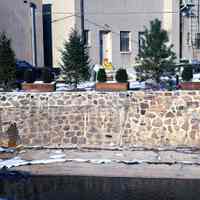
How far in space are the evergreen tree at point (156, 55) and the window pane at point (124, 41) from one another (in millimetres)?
23844

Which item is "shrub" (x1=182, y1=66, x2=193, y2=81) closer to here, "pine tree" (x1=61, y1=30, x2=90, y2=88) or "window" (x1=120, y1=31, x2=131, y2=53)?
"pine tree" (x1=61, y1=30, x2=90, y2=88)

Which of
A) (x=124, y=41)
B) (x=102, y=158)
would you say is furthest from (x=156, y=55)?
(x=124, y=41)

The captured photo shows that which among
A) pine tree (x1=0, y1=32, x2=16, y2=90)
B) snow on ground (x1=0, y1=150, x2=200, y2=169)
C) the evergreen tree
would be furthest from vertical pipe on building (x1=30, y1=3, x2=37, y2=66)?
snow on ground (x1=0, y1=150, x2=200, y2=169)

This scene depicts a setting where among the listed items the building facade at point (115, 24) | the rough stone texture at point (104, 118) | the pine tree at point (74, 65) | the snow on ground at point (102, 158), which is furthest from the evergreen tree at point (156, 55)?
the building facade at point (115, 24)

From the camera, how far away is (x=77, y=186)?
12.3 metres

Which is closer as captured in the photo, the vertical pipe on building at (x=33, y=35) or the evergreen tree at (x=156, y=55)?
the evergreen tree at (x=156, y=55)

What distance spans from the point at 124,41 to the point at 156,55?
80.1ft

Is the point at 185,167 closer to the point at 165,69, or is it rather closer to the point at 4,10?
the point at 165,69

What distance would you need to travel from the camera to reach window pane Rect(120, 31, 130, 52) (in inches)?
1702

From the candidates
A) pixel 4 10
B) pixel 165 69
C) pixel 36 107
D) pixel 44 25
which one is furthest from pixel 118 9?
pixel 36 107

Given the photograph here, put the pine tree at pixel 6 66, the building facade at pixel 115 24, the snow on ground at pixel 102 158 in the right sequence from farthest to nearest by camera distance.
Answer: the building facade at pixel 115 24 → the pine tree at pixel 6 66 → the snow on ground at pixel 102 158

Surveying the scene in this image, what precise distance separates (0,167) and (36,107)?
3283mm

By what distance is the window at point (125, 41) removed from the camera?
142 ft

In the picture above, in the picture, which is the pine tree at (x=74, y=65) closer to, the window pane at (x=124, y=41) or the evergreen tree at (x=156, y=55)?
the evergreen tree at (x=156, y=55)
